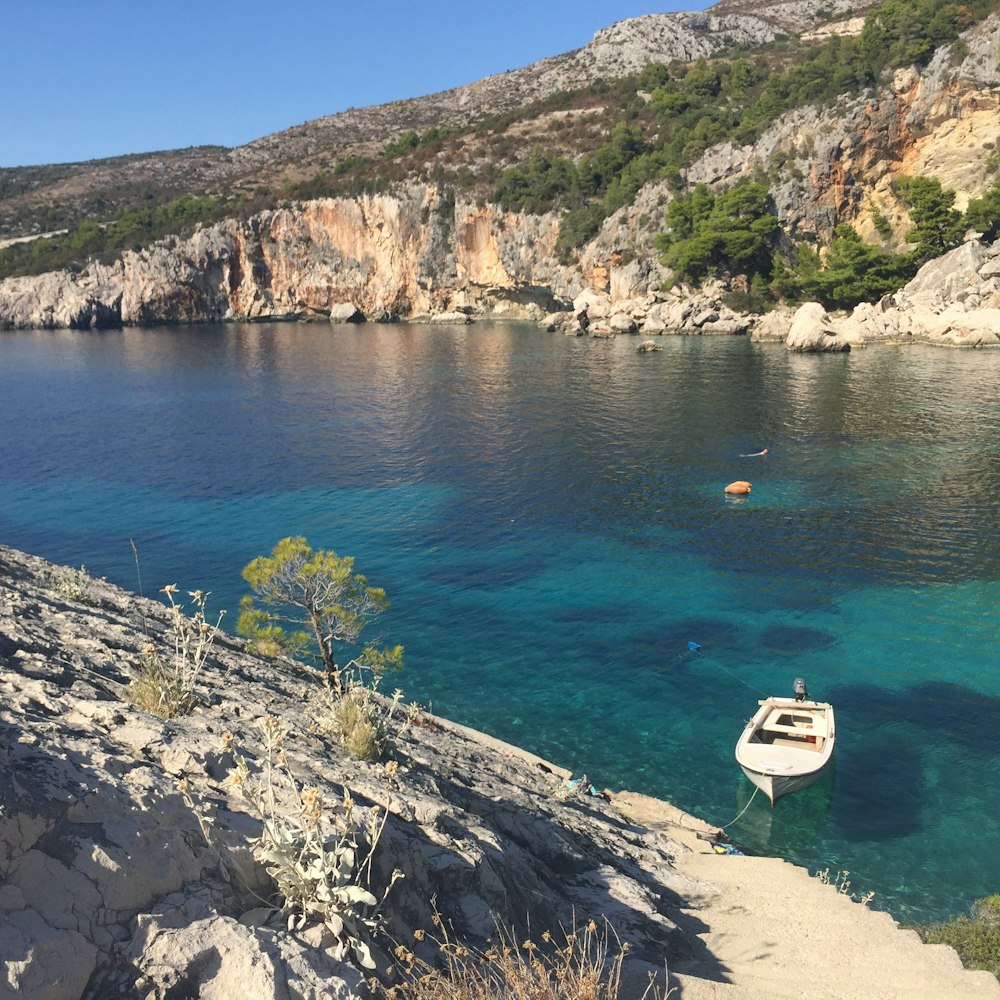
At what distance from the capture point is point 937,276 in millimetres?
74750

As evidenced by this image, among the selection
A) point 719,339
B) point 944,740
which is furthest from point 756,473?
point 719,339

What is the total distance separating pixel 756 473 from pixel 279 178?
143864 millimetres

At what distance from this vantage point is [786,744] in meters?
18.5

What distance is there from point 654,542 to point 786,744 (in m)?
13.7

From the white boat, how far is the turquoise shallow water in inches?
25.0

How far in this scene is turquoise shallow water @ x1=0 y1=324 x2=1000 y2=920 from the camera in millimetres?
18156

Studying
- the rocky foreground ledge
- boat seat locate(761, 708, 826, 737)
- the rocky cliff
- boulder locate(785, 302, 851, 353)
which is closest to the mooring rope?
boat seat locate(761, 708, 826, 737)

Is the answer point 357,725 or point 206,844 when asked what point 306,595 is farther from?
point 206,844

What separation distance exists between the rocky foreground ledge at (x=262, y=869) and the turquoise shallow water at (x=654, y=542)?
487 cm

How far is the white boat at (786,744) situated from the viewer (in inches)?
671

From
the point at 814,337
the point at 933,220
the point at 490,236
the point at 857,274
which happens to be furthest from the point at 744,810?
the point at 490,236

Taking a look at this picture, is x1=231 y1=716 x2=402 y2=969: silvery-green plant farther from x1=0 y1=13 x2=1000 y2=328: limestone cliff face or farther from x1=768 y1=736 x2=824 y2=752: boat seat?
x1=0 y1=13 x2=1000 y2=328: limestone cliff face

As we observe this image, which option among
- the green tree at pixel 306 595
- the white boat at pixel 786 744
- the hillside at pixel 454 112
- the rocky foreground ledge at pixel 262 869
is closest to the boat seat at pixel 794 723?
the white boat at pixel 786 744

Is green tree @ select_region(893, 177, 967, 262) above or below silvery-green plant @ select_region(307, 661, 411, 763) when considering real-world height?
above
